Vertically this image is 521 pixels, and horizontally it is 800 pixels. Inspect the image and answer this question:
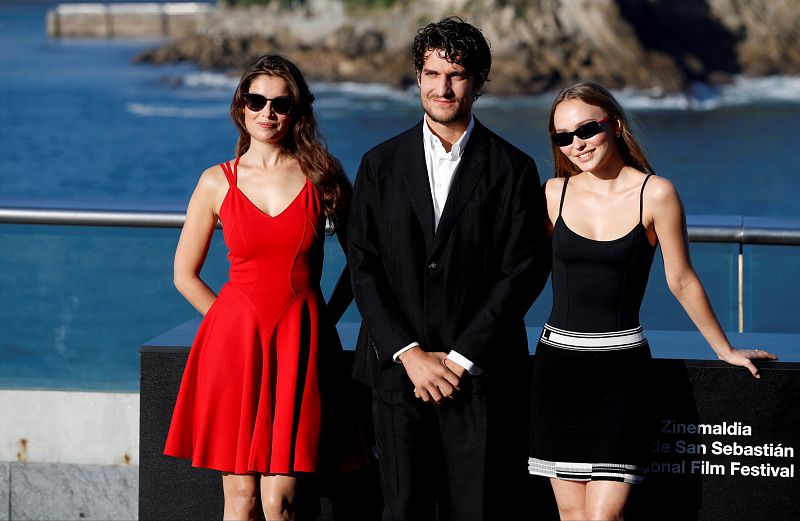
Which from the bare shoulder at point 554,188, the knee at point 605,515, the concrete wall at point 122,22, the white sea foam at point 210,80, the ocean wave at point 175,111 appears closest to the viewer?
the knee at point 605,515

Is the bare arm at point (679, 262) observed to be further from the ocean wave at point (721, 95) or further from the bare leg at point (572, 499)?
the ocean wave at point (721, 95)

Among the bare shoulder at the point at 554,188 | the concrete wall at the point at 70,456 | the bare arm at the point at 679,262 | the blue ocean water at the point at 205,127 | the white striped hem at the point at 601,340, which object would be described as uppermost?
the blue ocean water at the point at 205,127

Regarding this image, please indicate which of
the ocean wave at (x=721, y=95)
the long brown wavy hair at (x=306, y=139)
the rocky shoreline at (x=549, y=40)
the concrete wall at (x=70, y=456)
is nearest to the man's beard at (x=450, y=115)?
the long brown wavy hair at (x=306, y=139)

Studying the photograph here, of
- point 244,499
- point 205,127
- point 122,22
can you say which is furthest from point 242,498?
point 122,22

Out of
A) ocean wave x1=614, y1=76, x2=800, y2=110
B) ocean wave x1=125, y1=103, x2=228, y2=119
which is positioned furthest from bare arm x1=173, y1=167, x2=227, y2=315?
ocean wave x1=125, y1=103, x2=228, y2=119

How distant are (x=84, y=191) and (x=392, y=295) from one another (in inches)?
2053

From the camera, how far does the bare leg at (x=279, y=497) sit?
296 centimetres

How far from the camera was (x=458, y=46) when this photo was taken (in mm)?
2754

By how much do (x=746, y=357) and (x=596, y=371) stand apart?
506 millimetres

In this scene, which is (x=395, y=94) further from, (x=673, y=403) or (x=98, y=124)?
(x=673, y=403)

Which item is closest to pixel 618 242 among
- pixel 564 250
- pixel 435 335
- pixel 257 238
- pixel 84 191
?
pixel 564 250

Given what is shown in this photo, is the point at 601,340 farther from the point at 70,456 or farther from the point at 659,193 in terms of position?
the point at 70,456

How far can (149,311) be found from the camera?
169 inches

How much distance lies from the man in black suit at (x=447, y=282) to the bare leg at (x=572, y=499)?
0.15 meters
